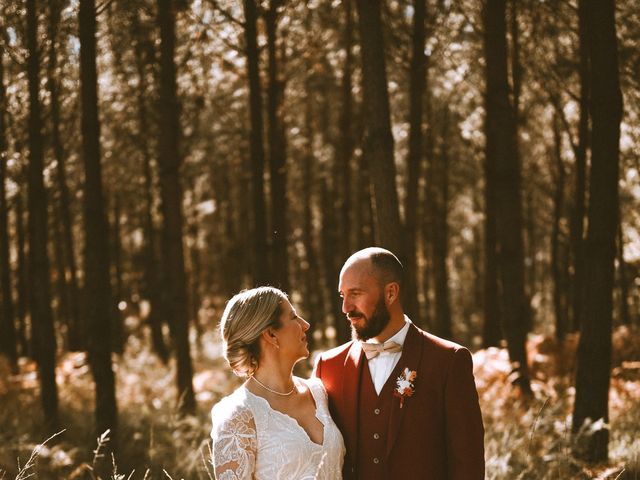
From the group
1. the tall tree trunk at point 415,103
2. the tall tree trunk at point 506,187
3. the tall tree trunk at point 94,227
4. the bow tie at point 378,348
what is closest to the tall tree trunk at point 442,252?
the tall tree trunk at point 415,103

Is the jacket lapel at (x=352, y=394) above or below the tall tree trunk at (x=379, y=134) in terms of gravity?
below

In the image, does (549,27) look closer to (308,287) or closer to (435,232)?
(435,232)

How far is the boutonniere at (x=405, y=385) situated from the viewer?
4.29m

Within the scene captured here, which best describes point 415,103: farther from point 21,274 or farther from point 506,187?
point 21,274

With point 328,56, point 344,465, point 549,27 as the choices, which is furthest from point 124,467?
point 328,56

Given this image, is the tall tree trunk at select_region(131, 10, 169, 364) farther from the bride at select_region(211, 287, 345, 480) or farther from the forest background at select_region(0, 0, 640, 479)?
the bride at select_region(211, 287, 345, 480)

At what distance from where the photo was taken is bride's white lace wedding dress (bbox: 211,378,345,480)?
4156 millimetres

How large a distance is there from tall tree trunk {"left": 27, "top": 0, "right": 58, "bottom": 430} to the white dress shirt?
6.75 metres

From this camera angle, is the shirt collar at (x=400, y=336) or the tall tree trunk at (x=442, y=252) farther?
the tall tree trunk at (x=442, y=252)

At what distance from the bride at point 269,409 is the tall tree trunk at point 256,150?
18.9ft

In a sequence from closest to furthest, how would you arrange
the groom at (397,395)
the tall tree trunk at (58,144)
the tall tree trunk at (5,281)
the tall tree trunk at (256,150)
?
the groom at (397,395) < the tall tree trunk at (58,144) < the tall tree trunk at (256,150) < the tall tree trunk at (5,281)

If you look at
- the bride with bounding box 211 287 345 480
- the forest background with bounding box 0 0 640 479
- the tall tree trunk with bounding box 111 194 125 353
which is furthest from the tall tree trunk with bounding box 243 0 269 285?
the tall tree trunk with bounding box 111 194 125 353

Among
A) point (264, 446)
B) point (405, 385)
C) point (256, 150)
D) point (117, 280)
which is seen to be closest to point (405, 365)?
point (405, 385)

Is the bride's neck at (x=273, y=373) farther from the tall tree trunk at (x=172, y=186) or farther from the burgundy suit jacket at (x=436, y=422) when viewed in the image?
the tall tree trunk at (x=172, y=186)
